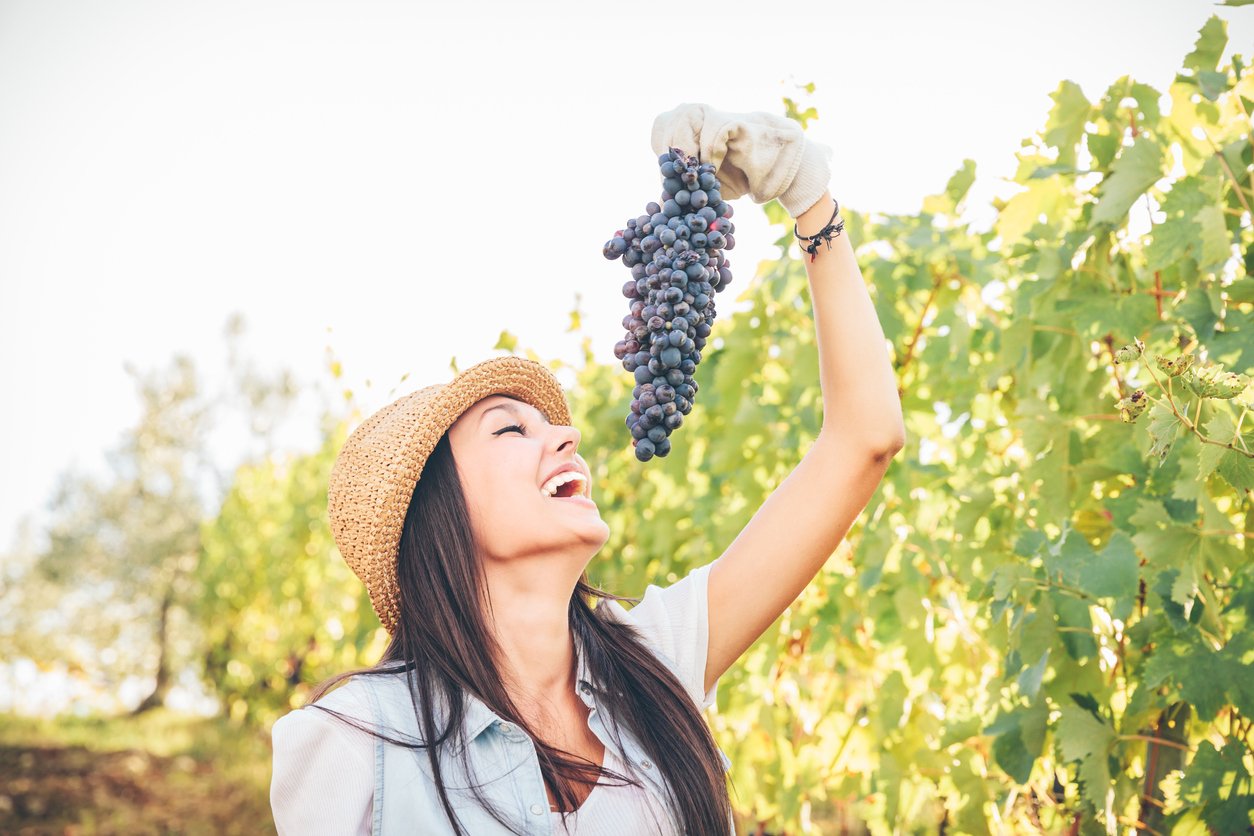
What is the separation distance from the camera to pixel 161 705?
13.8m

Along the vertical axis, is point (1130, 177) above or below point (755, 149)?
above

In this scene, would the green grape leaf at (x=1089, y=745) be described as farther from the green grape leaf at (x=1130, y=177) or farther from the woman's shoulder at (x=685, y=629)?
the green grape leaf at (x=1130, y=177)

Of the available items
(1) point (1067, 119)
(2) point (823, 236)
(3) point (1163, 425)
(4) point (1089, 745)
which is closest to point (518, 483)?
(2) point (823, 236)

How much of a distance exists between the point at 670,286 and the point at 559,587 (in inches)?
22.1

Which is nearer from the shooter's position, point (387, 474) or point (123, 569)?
point (387, 474)

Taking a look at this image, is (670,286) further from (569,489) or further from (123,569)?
(123,569)

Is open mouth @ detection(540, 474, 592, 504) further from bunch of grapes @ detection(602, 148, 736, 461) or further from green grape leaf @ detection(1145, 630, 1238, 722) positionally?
green grape leaf @ detection(1145, 630, 1238, 722)

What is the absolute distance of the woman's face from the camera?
182cm

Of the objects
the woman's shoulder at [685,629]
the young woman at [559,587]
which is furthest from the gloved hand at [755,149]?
the woman's shoulder at [685,629]

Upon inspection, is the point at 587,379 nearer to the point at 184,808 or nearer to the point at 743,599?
the point at 743,599

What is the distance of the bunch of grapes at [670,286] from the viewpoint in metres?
1.62

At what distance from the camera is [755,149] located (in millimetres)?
1758

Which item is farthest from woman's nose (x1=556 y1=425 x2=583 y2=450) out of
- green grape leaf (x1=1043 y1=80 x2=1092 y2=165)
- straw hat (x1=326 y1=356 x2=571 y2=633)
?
green grape leaf (x1=1043 y1=80 x2=1092 y2=165)

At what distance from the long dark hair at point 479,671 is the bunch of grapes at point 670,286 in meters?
0.43
